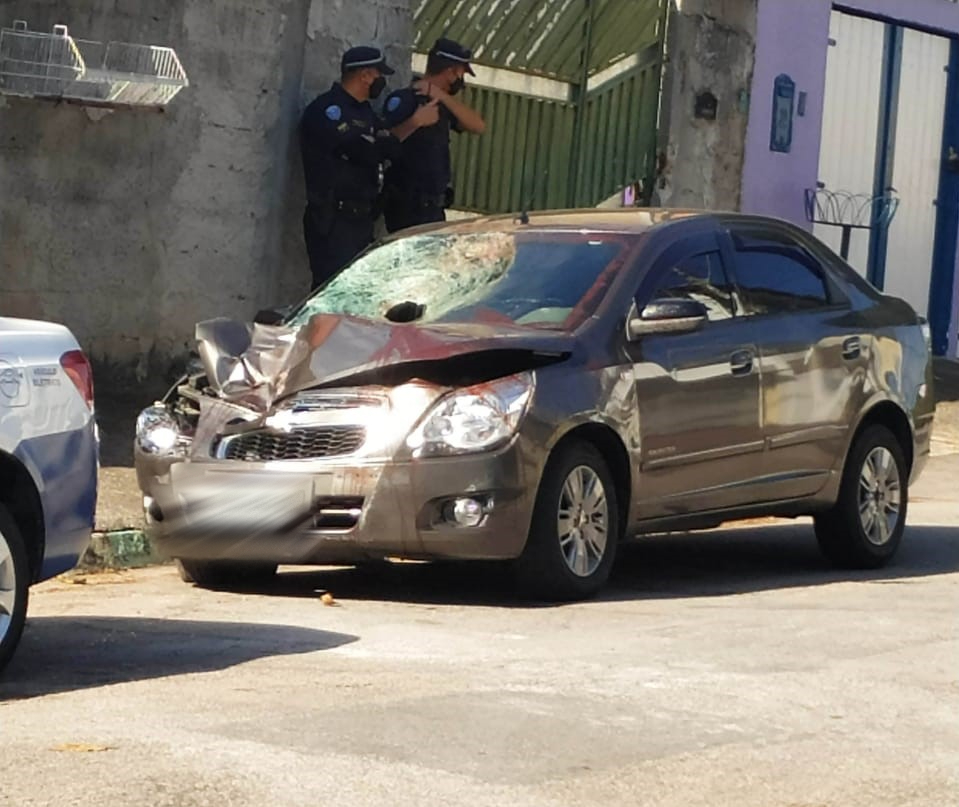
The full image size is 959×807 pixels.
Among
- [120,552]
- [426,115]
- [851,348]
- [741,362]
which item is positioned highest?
[426,115]

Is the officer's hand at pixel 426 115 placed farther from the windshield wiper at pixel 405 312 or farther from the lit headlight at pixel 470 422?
the lit headlight at pixel 470 422

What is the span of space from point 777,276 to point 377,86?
4423 millimetres

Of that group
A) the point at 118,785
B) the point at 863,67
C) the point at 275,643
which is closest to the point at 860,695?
the point at 275,643

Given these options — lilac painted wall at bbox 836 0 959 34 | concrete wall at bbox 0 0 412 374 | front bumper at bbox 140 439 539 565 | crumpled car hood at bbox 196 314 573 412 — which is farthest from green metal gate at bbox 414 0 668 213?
front bumper at bbox 140 439 539 565

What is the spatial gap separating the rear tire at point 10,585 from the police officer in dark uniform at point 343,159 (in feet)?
22.8

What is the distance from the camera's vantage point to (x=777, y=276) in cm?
1043

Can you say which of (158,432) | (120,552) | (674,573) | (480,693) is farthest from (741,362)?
(480,693)

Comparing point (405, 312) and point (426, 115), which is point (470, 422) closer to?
point (405, 312)

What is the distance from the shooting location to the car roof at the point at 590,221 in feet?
32.7

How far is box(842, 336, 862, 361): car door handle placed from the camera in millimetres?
10469

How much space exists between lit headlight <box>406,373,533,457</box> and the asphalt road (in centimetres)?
64

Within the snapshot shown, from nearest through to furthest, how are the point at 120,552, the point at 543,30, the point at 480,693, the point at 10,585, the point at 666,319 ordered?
the point at 480,693 → the point at 10,585 → the point at 666,319 → the point at 120,552 → the point at 543,30

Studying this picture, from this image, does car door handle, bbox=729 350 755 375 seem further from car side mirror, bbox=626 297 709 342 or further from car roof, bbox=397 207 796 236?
car roof, bbox=397 207 796 236

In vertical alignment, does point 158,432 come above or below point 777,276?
below
